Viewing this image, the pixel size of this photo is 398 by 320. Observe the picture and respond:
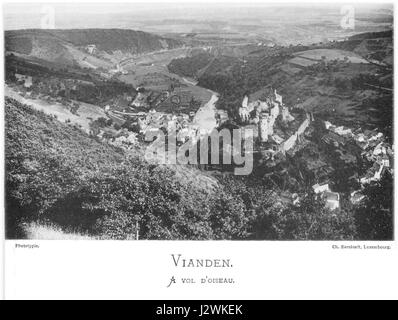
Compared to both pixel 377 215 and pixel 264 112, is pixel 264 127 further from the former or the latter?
pixel 377 215

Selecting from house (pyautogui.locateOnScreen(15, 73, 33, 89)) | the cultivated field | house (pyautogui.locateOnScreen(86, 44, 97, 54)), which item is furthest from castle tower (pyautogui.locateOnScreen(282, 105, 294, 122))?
house (pyautogui.locateOnScreen(15, 73, 33, 89))

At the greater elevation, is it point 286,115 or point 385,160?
point 286,115

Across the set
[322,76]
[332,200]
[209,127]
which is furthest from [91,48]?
[332,200]

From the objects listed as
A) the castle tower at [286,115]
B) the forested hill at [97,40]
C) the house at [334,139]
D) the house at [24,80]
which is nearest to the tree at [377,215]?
the house at [334,139]

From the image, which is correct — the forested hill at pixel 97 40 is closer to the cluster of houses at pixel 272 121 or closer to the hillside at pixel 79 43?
the hillside at pixel 79 43

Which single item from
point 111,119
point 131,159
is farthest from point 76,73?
point 131,159

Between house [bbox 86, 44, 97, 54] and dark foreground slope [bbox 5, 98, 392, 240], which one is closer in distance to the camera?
dark foreground slope [bbox 5, 98, 392, 240]

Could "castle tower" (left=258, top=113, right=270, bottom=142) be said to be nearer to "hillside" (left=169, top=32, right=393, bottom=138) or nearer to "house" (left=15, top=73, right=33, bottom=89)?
"hillside" (left=169, top=32, right=393, bottom=138)
